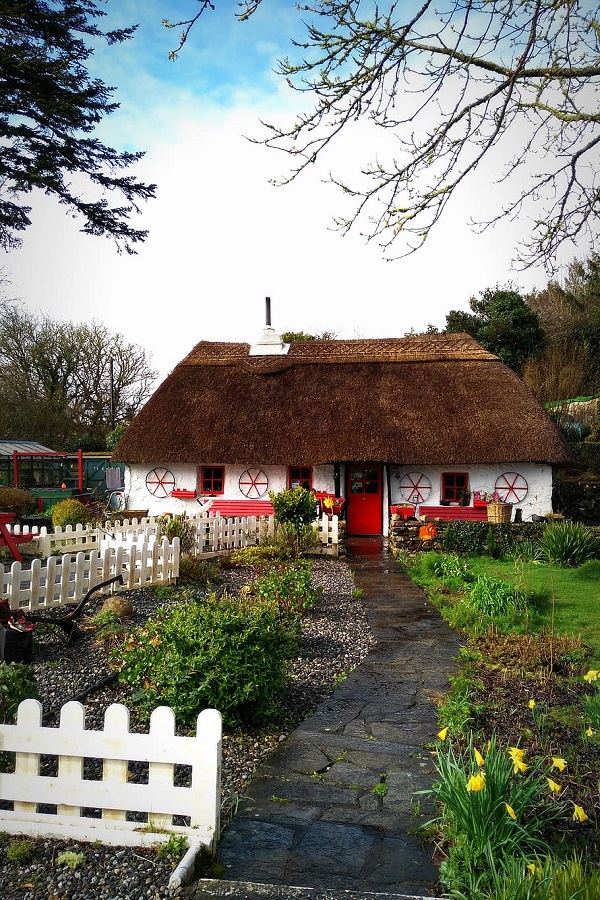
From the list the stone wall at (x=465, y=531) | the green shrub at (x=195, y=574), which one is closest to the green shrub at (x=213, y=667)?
the green shrub at (x=195, y=574)

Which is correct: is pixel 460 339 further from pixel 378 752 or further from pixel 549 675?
pixel 378 752

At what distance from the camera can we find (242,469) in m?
17.2

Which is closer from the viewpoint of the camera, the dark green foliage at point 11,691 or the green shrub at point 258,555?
the dark green foliage at point 11,691

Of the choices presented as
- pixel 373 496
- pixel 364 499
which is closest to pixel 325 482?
pixel 364 499

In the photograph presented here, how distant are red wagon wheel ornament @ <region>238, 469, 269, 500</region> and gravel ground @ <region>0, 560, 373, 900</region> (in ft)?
23.2

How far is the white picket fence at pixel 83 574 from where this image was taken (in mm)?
7043

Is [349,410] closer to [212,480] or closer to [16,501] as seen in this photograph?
[212,480]

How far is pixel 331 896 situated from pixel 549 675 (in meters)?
3.48

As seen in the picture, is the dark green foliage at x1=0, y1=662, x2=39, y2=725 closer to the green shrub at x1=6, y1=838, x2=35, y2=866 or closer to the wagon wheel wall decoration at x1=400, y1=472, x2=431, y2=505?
the green shrub at x1=6, y1=838, x2=35, y2=866

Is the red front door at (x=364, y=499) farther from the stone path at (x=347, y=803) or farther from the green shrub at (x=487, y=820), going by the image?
the green shrub at (x=487, y=820)

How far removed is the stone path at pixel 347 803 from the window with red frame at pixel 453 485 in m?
10.9

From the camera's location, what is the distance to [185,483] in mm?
17625

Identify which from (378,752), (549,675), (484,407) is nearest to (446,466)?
(484,407)

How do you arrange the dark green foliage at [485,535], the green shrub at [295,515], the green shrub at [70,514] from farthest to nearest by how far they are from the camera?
the green shrub at [70,514] → the dark green foliage at [485,535] → the green shrub at [295,515]
